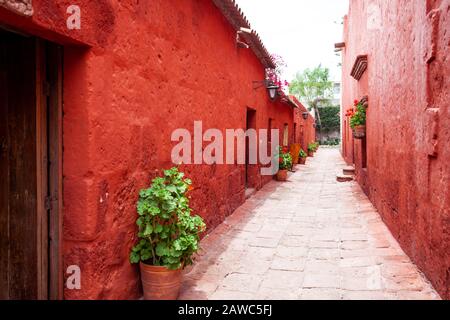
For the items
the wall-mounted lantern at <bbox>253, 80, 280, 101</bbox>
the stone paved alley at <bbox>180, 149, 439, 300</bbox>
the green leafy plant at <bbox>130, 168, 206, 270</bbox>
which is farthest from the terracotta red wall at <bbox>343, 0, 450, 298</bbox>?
the wall-mounted lantern at <bbox>253, 80, 280, 101</bbox>

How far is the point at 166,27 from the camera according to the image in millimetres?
4086

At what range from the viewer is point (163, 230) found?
3373 mm

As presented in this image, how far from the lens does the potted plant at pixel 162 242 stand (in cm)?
332

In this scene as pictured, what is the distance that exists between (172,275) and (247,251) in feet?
5.95

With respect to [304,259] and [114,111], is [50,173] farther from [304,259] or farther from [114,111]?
[304,259]

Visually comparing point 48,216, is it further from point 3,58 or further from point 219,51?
point 219,51

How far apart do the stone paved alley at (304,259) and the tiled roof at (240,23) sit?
331 centimetres

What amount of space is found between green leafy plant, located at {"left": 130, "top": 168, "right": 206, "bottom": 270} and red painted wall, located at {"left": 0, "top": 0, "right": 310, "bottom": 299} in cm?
10

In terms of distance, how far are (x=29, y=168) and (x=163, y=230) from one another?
116cm

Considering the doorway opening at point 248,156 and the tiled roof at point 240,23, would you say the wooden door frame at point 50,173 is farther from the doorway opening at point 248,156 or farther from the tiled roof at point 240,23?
the doorway opening at point 248,156

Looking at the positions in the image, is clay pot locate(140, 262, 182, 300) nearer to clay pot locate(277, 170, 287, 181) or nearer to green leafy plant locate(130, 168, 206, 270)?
green leafy plant locate(130, 168, 206, 270)

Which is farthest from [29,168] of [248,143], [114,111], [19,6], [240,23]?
[248,143]

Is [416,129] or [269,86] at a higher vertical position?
[269,86]
